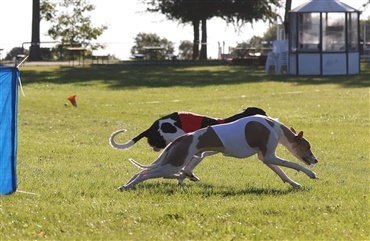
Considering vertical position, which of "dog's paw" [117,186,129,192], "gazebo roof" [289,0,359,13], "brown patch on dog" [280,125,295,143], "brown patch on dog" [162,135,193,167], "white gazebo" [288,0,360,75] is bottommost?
"dog's paw" [117,186,129,192]

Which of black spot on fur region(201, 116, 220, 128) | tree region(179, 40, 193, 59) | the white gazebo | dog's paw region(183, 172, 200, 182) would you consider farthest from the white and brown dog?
tree region(179, 40, 193, 59)

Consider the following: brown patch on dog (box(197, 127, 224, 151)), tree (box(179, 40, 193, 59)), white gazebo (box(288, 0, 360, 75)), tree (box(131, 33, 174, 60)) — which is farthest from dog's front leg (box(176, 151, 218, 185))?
tree (box(179, 40, 193, 59))

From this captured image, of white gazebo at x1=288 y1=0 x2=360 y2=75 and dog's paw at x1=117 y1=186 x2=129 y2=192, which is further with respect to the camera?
white gazebo at x1=288 y1=0 x2=360 y2=75

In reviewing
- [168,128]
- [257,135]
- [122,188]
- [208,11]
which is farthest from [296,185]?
[208,11]

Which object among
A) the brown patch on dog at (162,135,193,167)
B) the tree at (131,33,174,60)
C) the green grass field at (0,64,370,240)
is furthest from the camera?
the tree at (131,33,174,60)

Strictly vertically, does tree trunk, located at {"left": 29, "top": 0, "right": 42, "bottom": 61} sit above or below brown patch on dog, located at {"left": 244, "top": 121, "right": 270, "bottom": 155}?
above

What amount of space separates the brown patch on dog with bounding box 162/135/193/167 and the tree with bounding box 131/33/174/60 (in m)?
46.5

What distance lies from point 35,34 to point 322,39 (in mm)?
18720

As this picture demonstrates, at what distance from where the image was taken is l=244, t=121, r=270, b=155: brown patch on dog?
10.8 meters

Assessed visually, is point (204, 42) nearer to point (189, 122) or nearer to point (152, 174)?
point (189, 122)

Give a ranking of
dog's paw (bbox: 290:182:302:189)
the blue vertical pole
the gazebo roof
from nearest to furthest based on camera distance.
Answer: the blue vertical pole
dog's paw (bbox: 290:182:302:189)
the gazebo roof

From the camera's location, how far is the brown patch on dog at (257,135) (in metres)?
10.8

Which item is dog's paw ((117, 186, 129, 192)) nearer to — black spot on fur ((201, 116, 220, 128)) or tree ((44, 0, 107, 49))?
black spot on fur ((201, 116, 220, 128))

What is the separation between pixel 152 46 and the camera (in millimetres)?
64250
